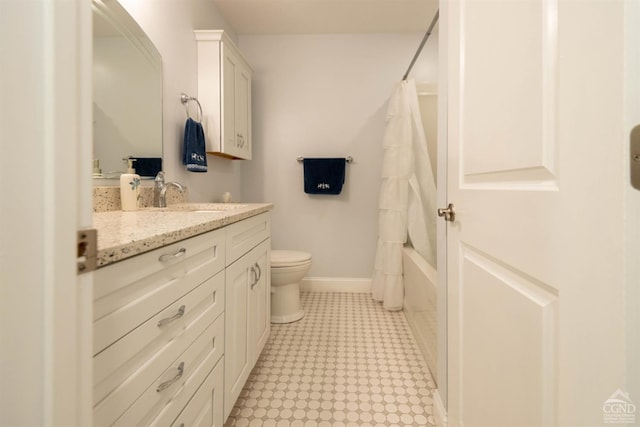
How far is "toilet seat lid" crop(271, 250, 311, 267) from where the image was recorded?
2.00 meters

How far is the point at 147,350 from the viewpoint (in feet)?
2.11

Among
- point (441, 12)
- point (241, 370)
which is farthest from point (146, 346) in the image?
point (441, 12)

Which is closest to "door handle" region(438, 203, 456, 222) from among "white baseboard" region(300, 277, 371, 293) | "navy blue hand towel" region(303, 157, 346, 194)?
"navy blue hand towel" region(303, 157, 346, 194)

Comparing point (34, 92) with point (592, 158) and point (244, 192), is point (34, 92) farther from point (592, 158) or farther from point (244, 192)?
point (244, 192)

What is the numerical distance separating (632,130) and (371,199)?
92.7 inches

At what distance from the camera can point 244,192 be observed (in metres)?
2.82

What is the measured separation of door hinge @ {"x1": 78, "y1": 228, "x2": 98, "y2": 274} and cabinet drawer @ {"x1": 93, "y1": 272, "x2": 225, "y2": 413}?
21cm

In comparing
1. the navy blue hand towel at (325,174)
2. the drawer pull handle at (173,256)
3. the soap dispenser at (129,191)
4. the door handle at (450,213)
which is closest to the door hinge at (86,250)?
the drawer pull handle at (173,256)

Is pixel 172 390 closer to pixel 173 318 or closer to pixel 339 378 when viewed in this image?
pixel 173 318

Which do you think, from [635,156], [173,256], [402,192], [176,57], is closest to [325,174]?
[402,192]

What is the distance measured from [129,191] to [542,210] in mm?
1431

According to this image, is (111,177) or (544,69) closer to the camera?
(544,69)

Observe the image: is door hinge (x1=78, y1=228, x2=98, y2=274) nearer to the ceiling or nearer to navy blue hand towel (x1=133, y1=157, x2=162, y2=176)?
Result: navy blue hand towel (x1=133, y1=157, x2=162, y2=176)

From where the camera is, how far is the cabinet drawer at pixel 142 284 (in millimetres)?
519
